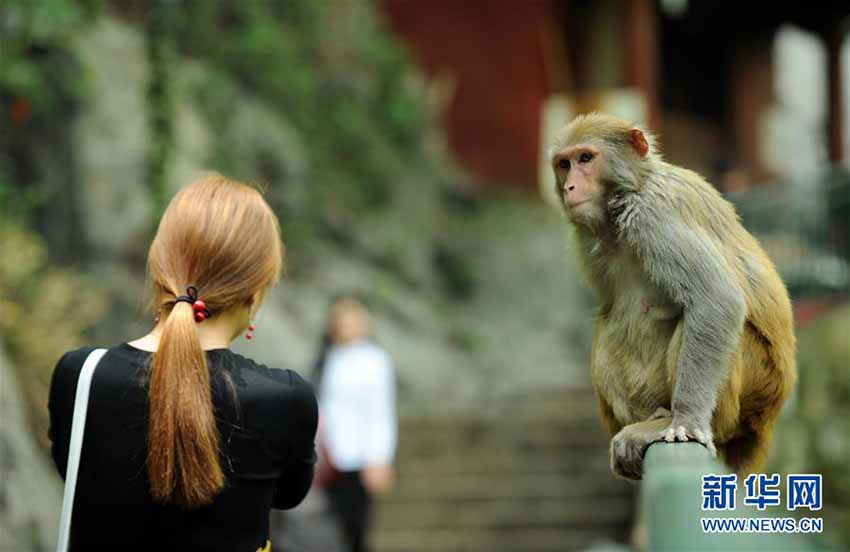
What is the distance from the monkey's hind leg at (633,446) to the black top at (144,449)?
102 centimetres

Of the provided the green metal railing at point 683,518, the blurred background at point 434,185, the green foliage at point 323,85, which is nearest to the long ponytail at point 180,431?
the green metal railing at point 683,518

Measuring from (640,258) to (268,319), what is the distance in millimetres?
7521

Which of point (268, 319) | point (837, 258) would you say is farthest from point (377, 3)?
point (837, 258)

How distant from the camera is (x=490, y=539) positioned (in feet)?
29.1

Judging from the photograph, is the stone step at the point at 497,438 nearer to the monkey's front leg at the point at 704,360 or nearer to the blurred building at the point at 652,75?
the blurred building at the point at 652,75

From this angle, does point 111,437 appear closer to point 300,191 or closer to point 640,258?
point 640,258

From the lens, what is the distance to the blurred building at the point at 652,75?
12742 mm

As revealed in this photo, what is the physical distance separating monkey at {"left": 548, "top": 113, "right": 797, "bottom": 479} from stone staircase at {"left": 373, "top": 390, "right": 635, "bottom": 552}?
550cm

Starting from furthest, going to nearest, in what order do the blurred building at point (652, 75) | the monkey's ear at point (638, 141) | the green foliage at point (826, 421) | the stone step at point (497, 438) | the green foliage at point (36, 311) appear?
the blurred building at point (652, 75) < the stone step at point (497, 438) < the green foliage at point (826, 421) < the green foliage at point (36, 311) < the monkey's ear at point (638, 141)

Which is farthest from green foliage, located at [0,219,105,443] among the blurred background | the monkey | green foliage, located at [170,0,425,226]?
the monkey

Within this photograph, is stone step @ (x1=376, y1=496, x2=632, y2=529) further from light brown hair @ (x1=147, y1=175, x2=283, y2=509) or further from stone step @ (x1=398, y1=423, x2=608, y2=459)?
light brown hair @ (x1=147, y1=175, x2=283, y2=509)

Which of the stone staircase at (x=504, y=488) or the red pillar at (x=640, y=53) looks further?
the red pillar at (x=640, y=53)

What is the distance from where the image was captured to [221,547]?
7.77ft

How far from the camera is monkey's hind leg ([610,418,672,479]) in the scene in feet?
9.77
